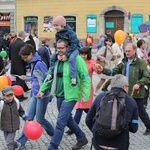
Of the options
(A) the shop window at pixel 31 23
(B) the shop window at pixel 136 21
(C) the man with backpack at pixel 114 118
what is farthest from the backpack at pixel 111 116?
(A) the shop window at pixel 31 23

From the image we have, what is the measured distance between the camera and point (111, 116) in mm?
3975

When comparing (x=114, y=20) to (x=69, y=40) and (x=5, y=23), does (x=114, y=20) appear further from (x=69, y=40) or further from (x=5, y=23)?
(x=69, y=40)

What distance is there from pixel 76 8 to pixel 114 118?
30580mm

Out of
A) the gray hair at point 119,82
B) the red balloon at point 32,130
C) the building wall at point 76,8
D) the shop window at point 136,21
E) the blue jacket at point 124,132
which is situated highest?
the building wall at point 76,8

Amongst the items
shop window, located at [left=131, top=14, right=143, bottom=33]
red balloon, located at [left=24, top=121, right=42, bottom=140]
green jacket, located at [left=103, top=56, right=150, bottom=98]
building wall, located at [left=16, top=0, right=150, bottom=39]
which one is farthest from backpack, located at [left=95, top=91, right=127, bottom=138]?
building wall, located at [left=16, top=0, right=150, bottom=39]

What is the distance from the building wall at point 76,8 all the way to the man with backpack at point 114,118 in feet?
92.9

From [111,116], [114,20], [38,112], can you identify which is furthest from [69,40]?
[114,20]

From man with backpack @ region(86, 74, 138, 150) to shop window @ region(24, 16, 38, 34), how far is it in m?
31.9

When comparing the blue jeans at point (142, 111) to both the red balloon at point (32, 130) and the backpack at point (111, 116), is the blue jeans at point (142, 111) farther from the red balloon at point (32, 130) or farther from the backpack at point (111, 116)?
the backpack at point (111, 116)

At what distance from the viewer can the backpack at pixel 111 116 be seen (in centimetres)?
398

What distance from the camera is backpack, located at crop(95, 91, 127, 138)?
3977 millimetres

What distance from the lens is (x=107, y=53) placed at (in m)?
11.1

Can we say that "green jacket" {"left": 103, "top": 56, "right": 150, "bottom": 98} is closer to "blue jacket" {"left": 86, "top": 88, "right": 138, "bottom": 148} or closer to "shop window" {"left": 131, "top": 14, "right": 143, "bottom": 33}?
"blue jacket" {"left": 86, "top": 88, "right": 138, "bottom": 148}

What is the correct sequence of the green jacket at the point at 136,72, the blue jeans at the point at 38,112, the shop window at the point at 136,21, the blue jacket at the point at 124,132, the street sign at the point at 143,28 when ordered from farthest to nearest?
the shop window at the point at 136,21, the street sign at the point at 143,28, the green jacket at the point at 136,72, the blue jeans at the point at 38,112, the blue jacket at the point at 124,132
